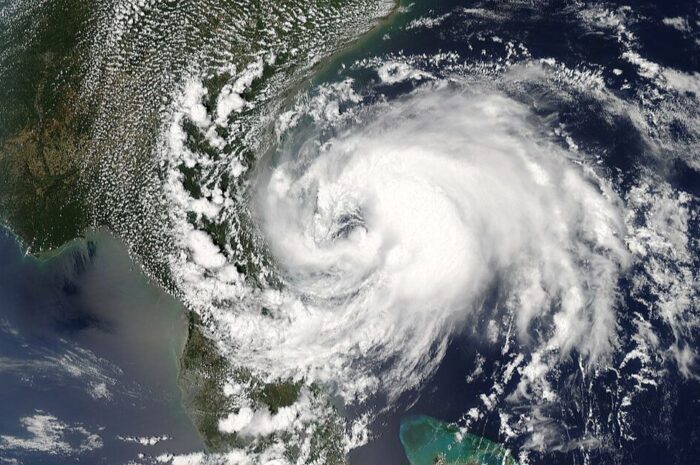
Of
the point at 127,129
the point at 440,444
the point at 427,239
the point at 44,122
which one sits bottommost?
the point at 440,444

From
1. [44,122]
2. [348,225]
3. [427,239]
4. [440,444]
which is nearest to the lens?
[427,239]

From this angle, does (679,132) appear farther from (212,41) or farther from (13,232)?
(13,232)

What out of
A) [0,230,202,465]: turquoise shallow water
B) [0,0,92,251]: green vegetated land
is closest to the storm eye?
[0,230,202,465]: turquoise shallow water

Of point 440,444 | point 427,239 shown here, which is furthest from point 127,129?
point 440,444

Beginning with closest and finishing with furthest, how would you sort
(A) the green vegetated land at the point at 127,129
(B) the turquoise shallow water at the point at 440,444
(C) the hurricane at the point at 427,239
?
(C) the hurricane at the point at 427,239 < (B) the turquoise shallow water at the point at 440,444 < (A) the green vegetated land at the point at 127,129

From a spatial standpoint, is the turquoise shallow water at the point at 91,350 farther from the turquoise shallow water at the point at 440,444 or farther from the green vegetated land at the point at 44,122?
the turquoise shallow water at the point at 440,444

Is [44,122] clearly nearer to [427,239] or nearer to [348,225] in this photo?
[348,225]

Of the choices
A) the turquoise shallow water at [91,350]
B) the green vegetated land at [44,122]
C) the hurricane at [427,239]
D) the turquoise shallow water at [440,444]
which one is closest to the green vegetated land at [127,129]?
the green vegetated land at [44,122]

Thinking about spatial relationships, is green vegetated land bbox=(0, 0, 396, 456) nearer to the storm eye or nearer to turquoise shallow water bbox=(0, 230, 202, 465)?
turquoise shallow water bbox=(0, 230, 202, 465)
